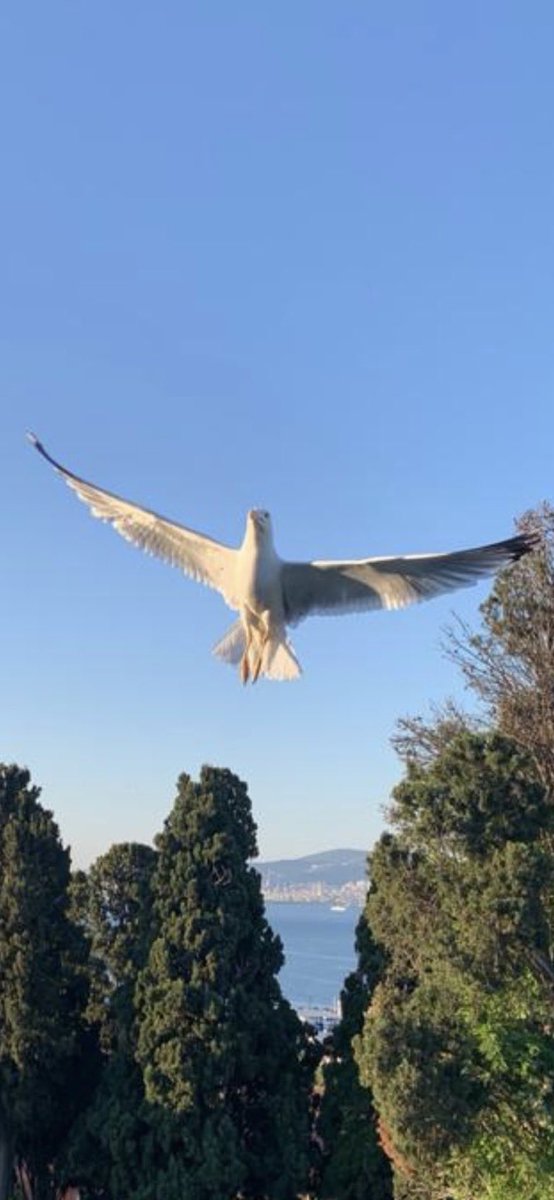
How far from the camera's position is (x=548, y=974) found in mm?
9594

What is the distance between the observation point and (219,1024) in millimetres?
12562

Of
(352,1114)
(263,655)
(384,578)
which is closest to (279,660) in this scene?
(263,655)

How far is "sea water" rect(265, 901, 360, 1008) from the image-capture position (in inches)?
2815

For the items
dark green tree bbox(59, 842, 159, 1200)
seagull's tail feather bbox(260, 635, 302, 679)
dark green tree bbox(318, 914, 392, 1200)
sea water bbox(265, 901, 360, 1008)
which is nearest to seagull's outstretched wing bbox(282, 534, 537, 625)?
seagull's tail feather bbox(260, 635, 302, 679)

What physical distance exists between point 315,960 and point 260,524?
102602 mm

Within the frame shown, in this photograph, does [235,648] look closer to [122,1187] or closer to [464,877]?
[464,877]

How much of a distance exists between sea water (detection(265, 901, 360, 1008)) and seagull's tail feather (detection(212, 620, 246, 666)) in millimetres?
31128

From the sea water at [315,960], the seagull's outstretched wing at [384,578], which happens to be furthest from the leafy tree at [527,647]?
the sea water at [315,960]

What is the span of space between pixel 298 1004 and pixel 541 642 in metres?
58.1

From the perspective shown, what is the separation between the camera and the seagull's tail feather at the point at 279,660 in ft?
16.7

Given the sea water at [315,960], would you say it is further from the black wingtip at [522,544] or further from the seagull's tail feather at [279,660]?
the black wingtip at [522,544]

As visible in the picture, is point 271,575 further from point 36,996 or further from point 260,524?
point 36,996

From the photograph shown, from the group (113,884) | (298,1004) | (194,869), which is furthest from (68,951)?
(298,1004)

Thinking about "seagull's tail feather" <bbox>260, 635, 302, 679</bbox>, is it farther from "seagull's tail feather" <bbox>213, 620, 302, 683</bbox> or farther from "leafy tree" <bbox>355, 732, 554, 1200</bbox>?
"leafy tree" <bbox>355, 732, 554, 1200</bbox>
